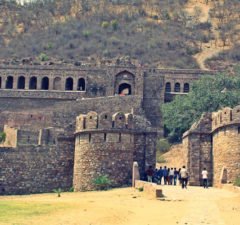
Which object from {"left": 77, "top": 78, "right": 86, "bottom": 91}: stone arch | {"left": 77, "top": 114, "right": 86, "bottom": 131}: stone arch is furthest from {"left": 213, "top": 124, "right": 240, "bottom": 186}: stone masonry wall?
{"left": 77, "top": 78, "right": 86, "bottom": 91}: stone arch

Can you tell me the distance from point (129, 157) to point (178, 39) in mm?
58600

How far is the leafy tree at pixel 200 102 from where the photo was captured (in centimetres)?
4675

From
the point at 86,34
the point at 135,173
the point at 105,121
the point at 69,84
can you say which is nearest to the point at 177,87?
the point at 69,84

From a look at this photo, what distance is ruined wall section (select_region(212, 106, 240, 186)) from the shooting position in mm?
30969

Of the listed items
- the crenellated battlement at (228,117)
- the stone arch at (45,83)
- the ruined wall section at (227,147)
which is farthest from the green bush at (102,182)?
the stone arch at (45,83)

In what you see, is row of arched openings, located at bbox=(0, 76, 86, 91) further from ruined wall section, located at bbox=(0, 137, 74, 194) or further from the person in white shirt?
the person in white shirt

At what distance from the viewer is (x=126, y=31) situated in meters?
91.9

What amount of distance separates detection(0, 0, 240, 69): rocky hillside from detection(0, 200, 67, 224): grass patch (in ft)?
155

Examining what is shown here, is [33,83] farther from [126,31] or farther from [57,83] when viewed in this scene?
[126,31]

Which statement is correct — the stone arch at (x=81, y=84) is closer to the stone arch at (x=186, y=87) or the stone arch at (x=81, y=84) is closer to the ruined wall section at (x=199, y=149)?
the stone arch at (x=186, y=87)

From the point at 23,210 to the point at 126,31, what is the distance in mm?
68984

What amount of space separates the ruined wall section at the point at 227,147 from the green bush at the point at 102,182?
15.1ft

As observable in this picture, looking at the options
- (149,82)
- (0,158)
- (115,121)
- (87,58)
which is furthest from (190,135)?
(87,58)

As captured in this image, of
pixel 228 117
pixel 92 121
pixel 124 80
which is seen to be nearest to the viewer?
pixel 228 117
